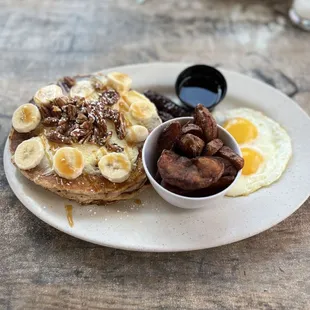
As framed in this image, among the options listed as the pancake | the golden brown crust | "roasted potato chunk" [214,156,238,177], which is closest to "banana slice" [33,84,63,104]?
the pancake

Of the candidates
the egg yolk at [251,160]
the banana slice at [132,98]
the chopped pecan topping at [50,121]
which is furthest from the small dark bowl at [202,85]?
the chopped pecan topping at [50,121]

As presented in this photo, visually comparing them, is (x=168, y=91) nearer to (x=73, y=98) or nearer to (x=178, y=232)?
(x=73, y=98)

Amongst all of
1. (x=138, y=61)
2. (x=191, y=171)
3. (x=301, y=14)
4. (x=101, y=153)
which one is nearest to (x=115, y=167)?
(x=101, y=153)

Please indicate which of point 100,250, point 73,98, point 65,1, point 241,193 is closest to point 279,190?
point 241,193

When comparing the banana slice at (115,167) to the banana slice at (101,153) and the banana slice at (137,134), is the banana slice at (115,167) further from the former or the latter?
the banana slice at (137,134)

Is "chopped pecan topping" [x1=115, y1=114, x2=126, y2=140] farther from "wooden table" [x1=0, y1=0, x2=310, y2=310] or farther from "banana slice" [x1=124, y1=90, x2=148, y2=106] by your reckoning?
"wooden table" [x1=0, y1=0, x2=310, y2=310]
